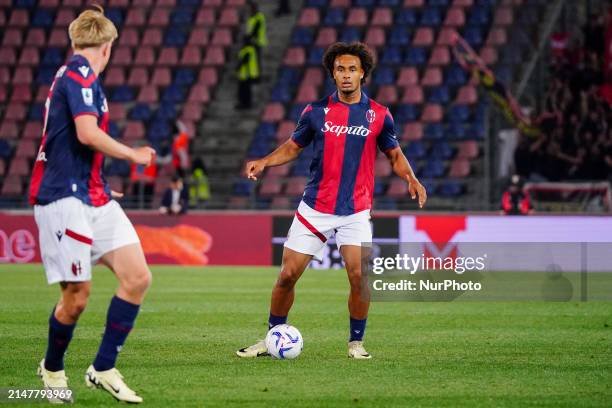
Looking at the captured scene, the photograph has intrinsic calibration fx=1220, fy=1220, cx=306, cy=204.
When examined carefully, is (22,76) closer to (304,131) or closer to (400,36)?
(400,36)

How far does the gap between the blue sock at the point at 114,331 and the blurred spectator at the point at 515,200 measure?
15.7 m

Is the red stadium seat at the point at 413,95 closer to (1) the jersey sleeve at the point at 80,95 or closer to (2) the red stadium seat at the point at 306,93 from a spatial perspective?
(2) the red stadium seat at the point at 306,93

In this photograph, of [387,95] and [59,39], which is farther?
[59,39]

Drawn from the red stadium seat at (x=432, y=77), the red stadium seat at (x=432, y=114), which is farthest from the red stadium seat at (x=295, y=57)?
the red stadium seat at (x=432, y=114)

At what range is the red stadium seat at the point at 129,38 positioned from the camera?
104 ft

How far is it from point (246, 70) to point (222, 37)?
2.53m

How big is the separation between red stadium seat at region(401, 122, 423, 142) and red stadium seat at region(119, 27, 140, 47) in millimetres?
8282

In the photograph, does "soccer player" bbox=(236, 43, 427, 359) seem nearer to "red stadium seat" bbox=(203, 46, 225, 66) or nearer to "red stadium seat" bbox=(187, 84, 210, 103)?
"red stadium seat" bbox=(187, 84, 210, 103)

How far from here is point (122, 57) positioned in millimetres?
31328

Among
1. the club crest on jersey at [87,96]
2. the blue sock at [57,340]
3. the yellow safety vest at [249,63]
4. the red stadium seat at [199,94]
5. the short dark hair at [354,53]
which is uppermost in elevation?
the yellow safety vest at [249,63]

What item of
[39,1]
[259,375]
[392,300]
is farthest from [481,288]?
[39,1]

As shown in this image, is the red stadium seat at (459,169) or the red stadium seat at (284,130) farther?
the red stadium seat at (284,130)

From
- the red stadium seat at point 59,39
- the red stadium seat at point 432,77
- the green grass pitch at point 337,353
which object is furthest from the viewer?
the red stadium seat at point 59,39

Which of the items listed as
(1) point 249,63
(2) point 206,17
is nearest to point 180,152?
(1) point 249,63
